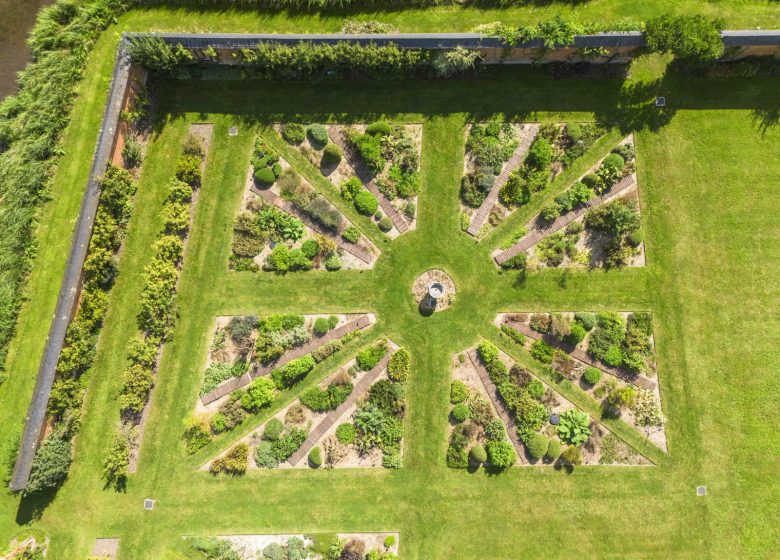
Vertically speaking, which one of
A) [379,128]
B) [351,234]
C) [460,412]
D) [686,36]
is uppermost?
[686,36]

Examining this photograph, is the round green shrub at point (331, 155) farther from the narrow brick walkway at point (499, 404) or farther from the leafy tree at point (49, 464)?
the leafy tree at point (49, 464)

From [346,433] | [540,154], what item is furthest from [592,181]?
[346,433]

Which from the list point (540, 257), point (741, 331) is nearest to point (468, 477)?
point (540, 257)

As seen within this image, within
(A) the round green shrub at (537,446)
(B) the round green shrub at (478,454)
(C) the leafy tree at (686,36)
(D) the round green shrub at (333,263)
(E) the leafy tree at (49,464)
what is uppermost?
(C) the leafy tree at (686,36)

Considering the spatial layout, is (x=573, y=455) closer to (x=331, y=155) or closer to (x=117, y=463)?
(x=331, y=155)

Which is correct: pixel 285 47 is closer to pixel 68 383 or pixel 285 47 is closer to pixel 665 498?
pixel 68 383

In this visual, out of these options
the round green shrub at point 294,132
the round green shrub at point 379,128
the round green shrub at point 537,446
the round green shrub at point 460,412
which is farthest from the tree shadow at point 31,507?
the round green shrub at point 379,128
